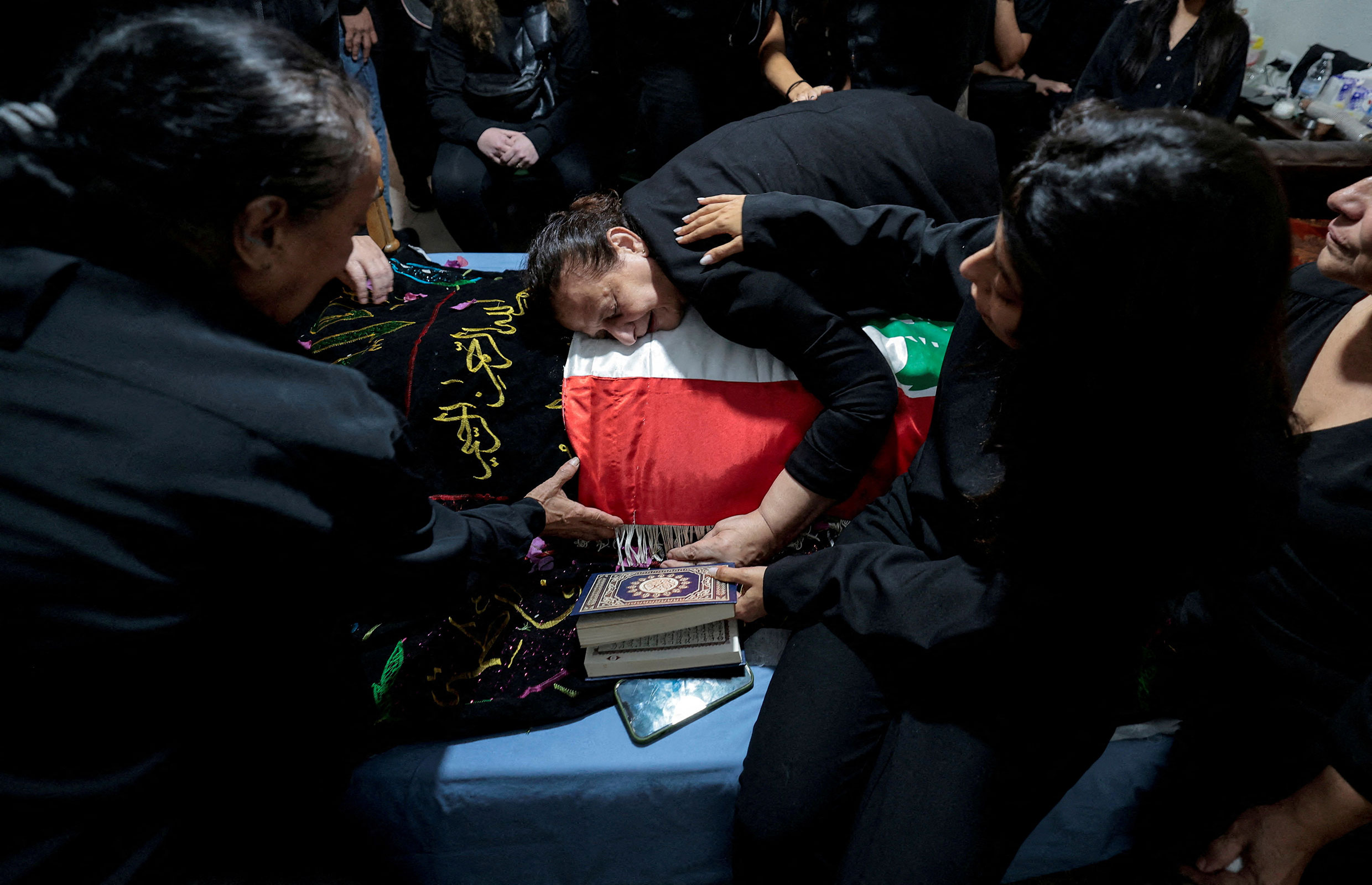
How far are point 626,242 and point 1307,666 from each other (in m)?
1.42

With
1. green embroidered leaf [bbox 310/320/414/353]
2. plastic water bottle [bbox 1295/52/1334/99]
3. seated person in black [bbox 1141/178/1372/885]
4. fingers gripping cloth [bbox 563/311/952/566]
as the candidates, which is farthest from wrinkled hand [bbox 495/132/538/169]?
plastic water bottle [bbox 1295/52/1334/99]

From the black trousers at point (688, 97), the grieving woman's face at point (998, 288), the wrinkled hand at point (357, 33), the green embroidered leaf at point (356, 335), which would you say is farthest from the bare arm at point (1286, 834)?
the wrinkled hand at point (357, 33)

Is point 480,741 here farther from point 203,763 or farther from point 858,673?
point 858,673

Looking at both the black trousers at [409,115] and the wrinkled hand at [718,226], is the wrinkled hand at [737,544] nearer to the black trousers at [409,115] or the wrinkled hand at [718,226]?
the wrinkled hand at [718,226]

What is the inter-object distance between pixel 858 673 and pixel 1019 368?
597 mm

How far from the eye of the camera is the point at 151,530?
0.73 m

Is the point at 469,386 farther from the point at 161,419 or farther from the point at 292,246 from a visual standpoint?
the point at 161,419

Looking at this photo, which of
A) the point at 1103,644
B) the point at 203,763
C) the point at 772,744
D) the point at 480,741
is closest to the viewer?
the point at 203,763

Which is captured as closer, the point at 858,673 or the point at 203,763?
the point at 203,763

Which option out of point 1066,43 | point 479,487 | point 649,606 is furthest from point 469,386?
point 1066,43

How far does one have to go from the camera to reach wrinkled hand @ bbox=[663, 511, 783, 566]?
145cm

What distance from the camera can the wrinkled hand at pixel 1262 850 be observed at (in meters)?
1.15

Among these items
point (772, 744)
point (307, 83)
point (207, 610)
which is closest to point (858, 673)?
Result: point (772, 744)

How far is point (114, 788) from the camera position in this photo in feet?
2.76
